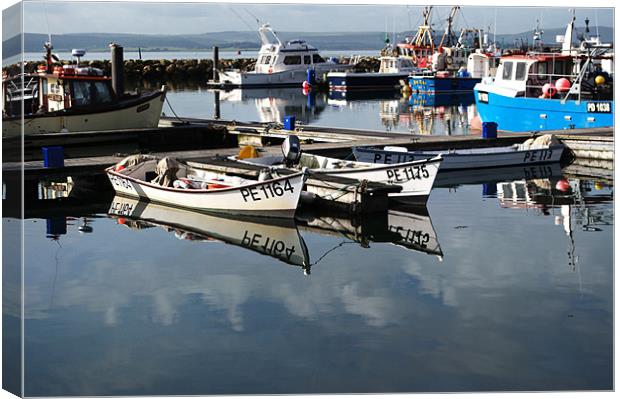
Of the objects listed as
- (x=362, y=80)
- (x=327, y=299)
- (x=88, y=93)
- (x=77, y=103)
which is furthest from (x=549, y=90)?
(x=362, y=80)

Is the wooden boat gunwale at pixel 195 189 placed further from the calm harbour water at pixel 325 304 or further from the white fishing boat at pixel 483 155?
the white fishing boat at pixel 483 155

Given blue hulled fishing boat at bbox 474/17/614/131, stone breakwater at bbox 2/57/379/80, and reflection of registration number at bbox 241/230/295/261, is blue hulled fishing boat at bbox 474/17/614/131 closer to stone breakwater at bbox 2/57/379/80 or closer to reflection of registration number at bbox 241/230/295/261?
reflection of registration number at bbox 241/230/295/261

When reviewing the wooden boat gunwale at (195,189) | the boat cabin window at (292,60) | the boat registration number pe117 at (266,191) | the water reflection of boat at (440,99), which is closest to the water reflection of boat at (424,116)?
the water reflection of boat at (440,99)

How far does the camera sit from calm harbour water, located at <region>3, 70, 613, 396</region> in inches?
297

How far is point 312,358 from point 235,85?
173 ft

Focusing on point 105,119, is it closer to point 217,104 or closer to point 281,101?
point 217,104

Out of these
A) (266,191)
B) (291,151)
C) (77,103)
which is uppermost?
(77,103)

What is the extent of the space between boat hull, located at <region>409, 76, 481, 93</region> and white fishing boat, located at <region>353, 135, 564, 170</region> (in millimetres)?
31459

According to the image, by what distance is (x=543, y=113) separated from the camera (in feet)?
89.2

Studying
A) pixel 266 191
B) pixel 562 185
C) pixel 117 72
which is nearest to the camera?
pixel 266 191

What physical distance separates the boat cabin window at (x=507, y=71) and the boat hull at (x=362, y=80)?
1081 inches

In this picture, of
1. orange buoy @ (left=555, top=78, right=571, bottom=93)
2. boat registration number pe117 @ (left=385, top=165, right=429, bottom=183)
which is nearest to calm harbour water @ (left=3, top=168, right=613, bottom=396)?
boat registration number pe117 @ (left=385, top=165, right=429, bottom=183)

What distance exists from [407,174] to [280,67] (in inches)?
1768

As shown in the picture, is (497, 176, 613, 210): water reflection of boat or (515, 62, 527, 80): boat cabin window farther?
(515, 62, 527, 80): boat cabin window
